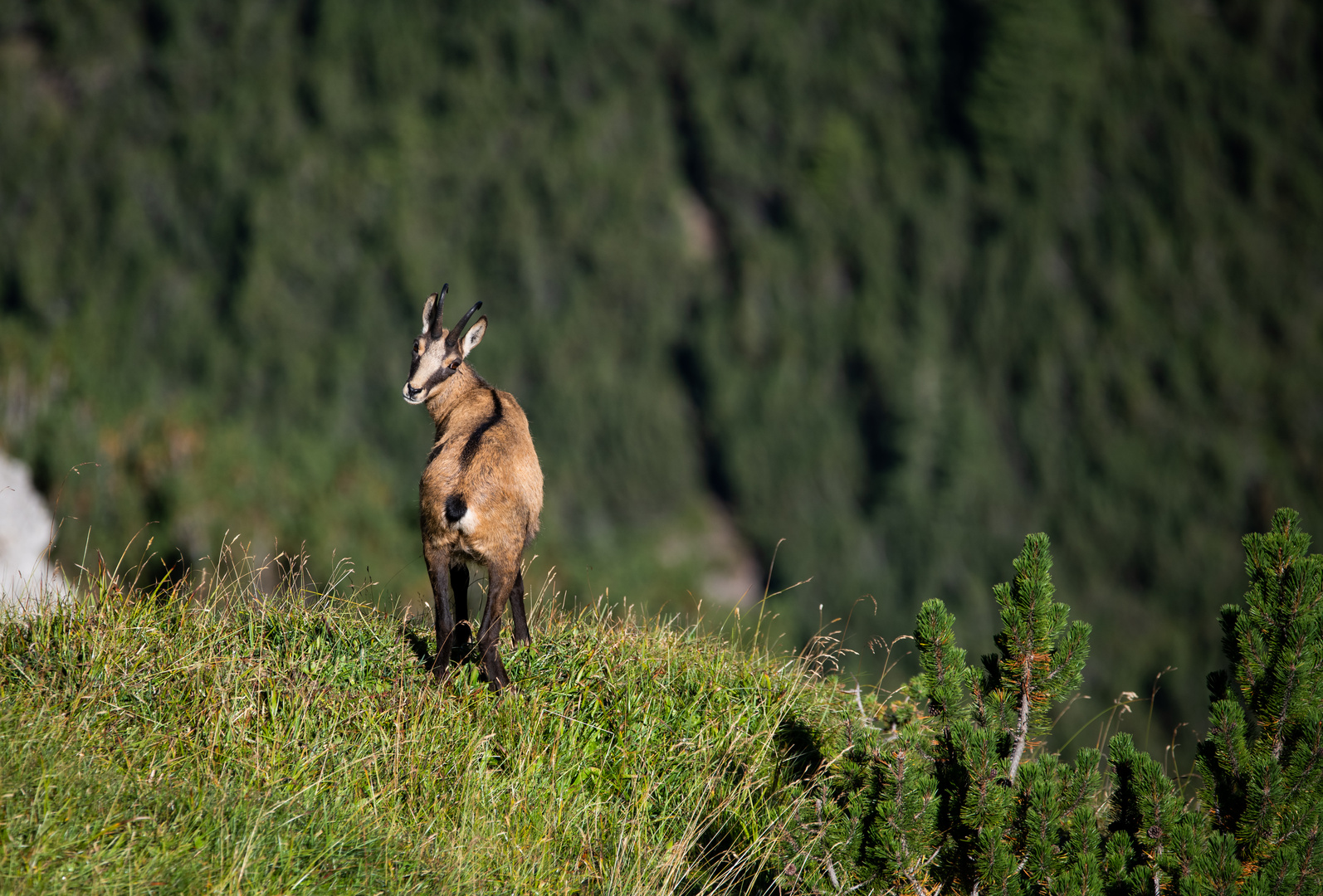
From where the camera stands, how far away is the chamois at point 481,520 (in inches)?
218

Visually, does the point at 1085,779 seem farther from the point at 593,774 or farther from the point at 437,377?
the point at 437,377

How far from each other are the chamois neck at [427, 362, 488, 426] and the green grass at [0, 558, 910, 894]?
1565mm

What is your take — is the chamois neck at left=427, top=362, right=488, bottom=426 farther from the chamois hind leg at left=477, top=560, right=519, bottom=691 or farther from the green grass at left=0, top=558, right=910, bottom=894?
the chamois hind leg at left=477, top=560, right=519, bottom=691

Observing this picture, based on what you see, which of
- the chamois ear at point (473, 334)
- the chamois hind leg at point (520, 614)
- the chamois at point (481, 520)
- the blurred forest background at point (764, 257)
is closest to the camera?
the chamois at point (481, 520)

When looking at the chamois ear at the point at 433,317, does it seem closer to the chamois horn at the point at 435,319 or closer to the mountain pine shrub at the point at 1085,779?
the chamois horn at the point at 435,319

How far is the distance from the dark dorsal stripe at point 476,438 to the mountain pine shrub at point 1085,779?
236 centimetres

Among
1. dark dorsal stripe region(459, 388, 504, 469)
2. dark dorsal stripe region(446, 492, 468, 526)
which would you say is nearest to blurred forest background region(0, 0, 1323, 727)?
dark dorsal stripe region(459, 388, 504, 469)

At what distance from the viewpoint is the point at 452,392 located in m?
7.23

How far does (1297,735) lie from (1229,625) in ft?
1.58

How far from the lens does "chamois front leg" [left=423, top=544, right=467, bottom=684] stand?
536 cm

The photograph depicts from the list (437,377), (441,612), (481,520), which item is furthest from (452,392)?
(441,612)

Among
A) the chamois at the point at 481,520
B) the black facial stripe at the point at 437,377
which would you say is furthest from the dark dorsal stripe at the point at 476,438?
the black facial stripe at the point at 437,377

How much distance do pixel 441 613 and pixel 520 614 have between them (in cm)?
62

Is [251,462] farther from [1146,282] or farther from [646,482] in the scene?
[1146,282]
